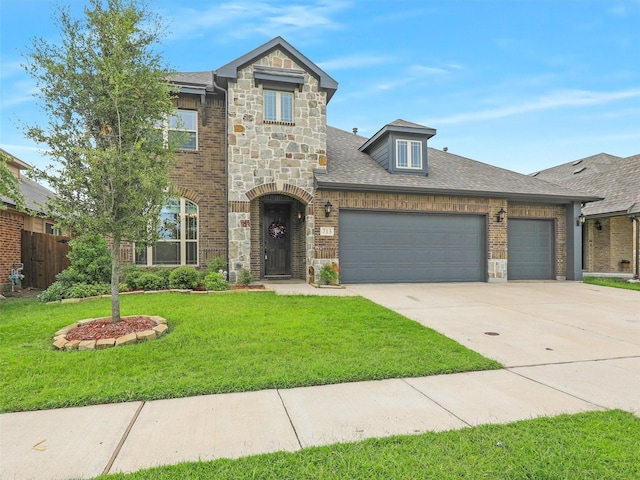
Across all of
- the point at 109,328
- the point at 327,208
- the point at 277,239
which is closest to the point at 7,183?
the point at 109,328

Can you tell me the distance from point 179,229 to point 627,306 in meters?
12.6

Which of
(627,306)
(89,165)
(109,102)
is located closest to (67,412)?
(89,165)

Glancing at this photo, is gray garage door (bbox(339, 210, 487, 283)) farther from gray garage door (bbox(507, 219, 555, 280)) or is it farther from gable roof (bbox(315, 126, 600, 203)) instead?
gray garage door (bbox(507, 219, 555, 280))

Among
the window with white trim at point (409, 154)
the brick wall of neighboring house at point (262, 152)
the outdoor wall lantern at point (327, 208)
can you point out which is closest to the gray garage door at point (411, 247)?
the outdoor wall lantern at point (327, 208)

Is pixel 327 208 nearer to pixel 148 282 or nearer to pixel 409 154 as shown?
pixel 409 154

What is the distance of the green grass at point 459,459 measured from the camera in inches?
83.1

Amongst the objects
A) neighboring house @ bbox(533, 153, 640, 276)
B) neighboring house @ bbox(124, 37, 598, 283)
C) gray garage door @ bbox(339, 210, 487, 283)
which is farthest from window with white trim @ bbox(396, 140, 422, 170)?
neighboring house @ bbox(533, 153, 640, 276)

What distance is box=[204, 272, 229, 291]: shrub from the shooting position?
9.39 m

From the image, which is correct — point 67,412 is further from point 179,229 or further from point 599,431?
point 179,229

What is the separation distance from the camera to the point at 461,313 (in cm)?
707

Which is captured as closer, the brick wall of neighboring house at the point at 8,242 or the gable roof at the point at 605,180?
the brick wall of neighboring house at the point at 8,242

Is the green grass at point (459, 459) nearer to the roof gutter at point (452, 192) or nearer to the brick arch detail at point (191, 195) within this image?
the roof gutter at point (452, 192)

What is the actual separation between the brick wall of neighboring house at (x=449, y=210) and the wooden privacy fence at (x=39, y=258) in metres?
8.86

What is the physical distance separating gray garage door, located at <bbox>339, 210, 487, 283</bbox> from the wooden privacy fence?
9.89 metres
